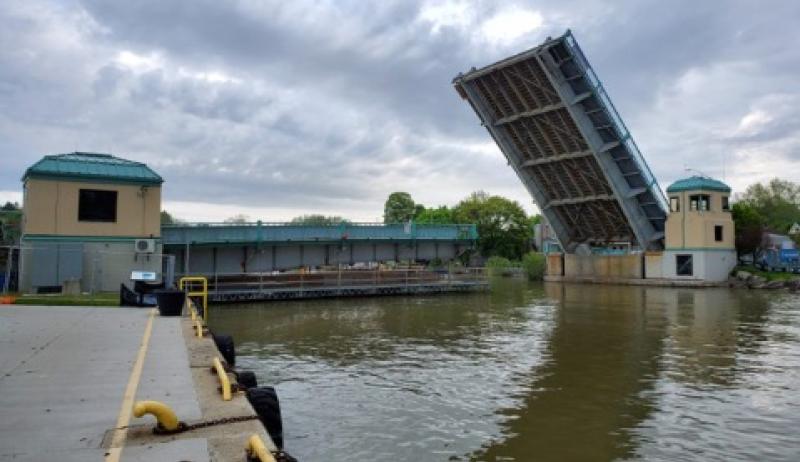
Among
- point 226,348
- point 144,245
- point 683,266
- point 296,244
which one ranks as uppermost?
point 296,244

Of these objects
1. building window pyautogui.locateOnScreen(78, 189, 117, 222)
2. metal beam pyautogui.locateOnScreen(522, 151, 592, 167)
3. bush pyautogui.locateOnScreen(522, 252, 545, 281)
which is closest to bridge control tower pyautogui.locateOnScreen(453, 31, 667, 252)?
Result: metal beam pyautogui.locateOnScreen(522, 151, 592, 167)

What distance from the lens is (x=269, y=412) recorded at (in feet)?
24.5

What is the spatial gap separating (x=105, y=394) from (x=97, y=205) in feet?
67.2

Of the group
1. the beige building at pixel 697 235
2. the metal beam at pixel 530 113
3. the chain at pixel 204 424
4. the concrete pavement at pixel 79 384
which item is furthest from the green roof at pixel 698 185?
the chain at pixel 204 424

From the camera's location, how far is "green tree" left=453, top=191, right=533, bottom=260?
77.2 meters

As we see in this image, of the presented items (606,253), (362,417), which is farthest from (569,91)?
(362,417)

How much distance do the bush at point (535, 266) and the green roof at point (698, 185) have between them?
15.8m

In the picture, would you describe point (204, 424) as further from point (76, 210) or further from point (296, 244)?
point (296, 244)

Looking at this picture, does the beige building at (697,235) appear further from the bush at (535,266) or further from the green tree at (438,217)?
the green tree at (438,217)

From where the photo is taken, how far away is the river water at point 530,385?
8297mm

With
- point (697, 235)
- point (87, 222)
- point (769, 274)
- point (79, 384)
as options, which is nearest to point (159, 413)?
point (79, 384)

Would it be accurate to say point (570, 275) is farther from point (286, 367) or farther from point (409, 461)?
point (409, 461)

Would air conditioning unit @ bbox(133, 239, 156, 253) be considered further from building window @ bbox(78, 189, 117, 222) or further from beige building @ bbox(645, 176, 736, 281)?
beige building @ bbox(645, 176, 736, 281)

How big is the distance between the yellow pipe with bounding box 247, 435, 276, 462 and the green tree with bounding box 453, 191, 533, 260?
238 ft
